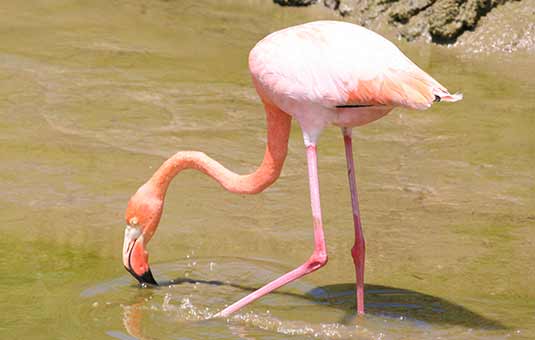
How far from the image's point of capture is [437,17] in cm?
914

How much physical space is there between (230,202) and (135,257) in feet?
4.19

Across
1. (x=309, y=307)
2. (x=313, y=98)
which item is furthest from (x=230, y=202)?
(x=313, y=98)

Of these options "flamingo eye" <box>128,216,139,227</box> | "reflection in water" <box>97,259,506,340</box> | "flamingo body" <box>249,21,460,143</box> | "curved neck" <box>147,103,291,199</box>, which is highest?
"flamingo body" <box>249,21,460,143</box>

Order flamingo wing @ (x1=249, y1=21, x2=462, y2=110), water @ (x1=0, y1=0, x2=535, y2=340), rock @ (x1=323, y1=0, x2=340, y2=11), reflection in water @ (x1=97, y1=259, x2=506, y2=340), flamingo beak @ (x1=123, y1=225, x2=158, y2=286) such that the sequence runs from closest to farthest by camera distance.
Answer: flamingo wing @ (x1=249, y1=21, x2=462, y2=110), reflection in water @ (x1=97, y1=259, x2=506, y2=340), water @ (x1=0, y1=0, x2=535, y2=340), flamingo beak @ (x1=123, y1=225, x2=158, y2=286), rock @ (x1=323, y1=0, x2=340, y2=11)

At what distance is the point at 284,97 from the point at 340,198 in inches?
64.1

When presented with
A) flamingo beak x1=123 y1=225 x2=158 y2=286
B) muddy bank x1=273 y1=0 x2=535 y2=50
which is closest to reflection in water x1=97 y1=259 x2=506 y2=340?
flamingo beak x1=123 y1=225 x2=158 y2=286

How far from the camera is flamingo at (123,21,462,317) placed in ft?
13.8

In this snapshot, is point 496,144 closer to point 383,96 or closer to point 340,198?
point 340,198

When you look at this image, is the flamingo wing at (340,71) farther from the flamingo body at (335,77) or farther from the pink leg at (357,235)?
the pink leg at (357,235)

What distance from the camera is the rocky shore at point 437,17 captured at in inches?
359

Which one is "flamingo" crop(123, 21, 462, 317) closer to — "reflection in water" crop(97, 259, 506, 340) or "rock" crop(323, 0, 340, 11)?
"reflection in water" crop(97, 259, 506, 340)

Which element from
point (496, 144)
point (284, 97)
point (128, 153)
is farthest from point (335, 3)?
point (284, 97)

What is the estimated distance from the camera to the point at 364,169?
6.36 metres

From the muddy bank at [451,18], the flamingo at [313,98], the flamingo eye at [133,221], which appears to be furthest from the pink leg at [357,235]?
the muddy bank at [451,18]
